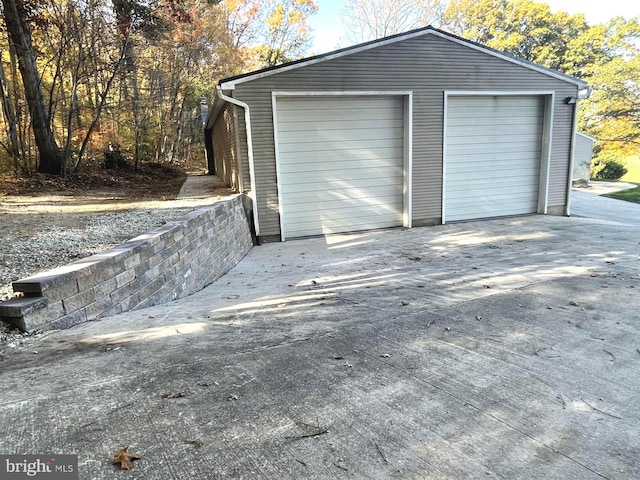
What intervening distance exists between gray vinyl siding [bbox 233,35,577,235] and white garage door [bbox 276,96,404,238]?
0.87 feet

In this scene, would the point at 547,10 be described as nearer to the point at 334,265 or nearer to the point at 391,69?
the point at 391,69

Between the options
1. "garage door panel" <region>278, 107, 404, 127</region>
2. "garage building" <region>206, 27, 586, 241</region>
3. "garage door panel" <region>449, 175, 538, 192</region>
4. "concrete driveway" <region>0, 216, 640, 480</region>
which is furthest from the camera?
"garage door panel" <region>449, 175, 538, 192</region>

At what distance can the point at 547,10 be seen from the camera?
27172mm

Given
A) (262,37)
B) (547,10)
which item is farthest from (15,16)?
(547,10)

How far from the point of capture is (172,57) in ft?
56.0

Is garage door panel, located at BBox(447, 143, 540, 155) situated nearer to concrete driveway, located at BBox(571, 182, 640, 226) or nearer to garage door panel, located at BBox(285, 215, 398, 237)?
garage door panel, located at BBox(285, 215, 398, 237)

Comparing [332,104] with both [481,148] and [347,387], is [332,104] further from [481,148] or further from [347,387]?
[347,387]

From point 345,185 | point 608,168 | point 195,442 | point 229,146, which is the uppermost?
point 229,146

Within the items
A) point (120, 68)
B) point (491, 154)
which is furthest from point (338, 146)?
point (120, 68)

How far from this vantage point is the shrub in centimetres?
2159

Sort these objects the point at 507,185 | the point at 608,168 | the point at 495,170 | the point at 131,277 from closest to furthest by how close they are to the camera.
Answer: the point at 131,277 → the point at 495,170 → the point at 507,185 → the point at 608,168

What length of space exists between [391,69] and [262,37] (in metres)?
20.8

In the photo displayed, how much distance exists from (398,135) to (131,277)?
6.01m


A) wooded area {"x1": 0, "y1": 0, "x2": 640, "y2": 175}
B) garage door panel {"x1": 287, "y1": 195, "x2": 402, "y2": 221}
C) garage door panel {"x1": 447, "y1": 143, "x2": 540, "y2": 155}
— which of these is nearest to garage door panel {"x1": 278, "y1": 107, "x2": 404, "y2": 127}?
garage door panel {"x1": 447, "y1": 143, "x2": 540, "y2": 155}
